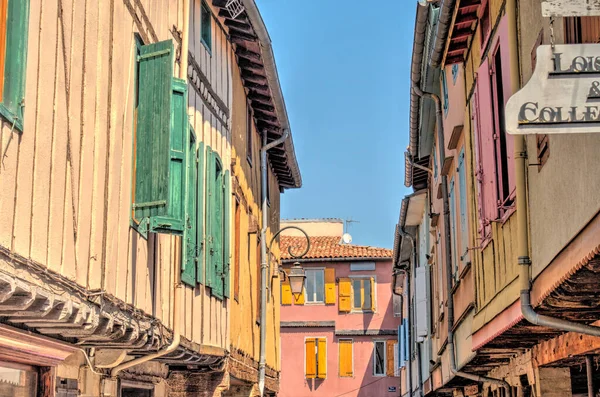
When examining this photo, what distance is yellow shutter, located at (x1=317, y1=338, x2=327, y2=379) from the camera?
41.2 metres

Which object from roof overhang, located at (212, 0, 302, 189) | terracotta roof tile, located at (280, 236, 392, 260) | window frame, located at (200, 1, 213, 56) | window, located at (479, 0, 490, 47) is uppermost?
terracotta roof tile, located at (280, 236, 392, 260)

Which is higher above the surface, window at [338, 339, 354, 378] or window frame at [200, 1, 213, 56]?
window frame at [200, 1, 213, 56]

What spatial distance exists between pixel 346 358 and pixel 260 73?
1015 inches

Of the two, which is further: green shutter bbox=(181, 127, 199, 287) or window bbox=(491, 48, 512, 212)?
green shutter bbox=(181, 127, 199, 287)

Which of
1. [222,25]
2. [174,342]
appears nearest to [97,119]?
[174,342]

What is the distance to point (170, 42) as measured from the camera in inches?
374

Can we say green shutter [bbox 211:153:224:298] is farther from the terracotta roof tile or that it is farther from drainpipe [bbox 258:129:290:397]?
the terracotta roof tile

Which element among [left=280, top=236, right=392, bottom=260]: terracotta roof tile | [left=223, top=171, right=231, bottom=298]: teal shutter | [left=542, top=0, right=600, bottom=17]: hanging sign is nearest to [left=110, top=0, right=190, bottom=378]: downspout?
[left=223, top=171, right=231, bottom=298]: teal shutter

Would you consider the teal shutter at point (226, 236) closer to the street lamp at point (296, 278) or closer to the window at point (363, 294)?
the street lamp at point (296, 278)

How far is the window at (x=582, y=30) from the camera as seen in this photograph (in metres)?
5.77

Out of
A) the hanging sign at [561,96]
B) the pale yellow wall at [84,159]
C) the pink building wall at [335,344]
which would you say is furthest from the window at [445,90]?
the pink building wall at [335,344]

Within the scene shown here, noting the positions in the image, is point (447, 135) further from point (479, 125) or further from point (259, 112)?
point (259, 112)

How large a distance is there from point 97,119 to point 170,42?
193 cm

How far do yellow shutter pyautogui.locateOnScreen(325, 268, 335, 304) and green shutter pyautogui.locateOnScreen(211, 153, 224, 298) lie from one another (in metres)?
28.0
